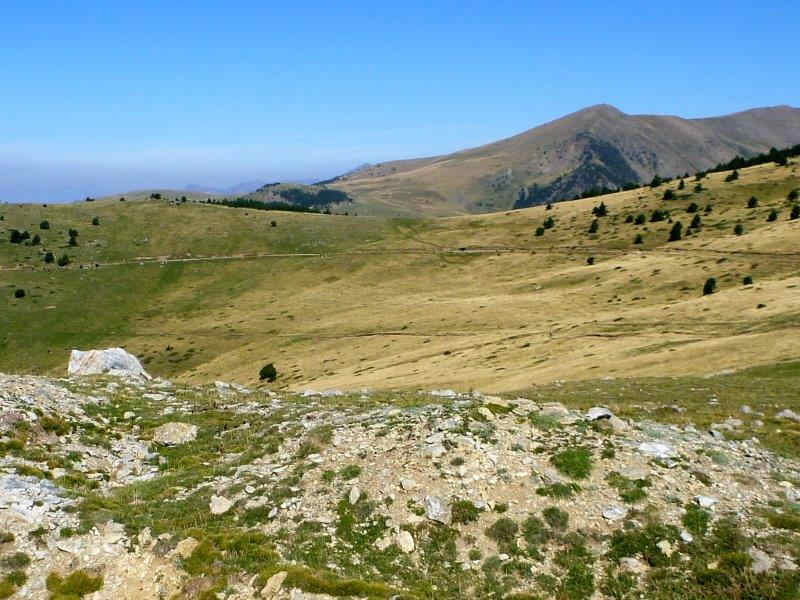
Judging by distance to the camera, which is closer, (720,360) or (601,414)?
(601,414)

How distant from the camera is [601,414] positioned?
2198 centimetres

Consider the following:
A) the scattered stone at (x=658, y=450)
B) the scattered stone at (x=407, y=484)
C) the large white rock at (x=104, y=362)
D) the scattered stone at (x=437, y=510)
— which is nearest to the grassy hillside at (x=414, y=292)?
the large white rock at (x=104, y=362)

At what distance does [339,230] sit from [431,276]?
52.3 meters

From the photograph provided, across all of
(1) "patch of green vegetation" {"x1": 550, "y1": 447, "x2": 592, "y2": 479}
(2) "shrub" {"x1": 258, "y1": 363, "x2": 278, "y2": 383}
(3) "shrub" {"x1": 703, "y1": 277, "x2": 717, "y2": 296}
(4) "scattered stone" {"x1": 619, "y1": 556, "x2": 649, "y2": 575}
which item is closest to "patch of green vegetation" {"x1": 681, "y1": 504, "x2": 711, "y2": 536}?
(4) "scattered stone" {"x1": 619, "y1": 556, "x2": 649, "y2": 575}

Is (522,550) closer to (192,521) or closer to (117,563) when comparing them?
(192,521)

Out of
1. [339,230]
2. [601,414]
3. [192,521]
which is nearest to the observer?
[192,521]

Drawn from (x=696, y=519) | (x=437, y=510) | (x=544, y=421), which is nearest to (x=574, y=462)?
(x=544, y=421)

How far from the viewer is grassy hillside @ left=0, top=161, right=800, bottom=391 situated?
5331 cm

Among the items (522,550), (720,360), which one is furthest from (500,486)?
(720,360)

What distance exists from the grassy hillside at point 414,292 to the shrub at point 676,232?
2.20m

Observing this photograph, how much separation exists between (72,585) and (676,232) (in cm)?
12696

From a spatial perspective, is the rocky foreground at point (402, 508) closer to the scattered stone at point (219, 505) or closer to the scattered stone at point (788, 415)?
the scattered stone at point (219, 505)

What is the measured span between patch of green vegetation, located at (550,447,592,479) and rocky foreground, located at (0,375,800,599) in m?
0.07

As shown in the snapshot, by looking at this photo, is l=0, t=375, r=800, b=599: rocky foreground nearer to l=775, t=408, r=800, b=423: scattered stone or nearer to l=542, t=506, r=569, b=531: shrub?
l=542, t=506, r=569, b=531: shrub
